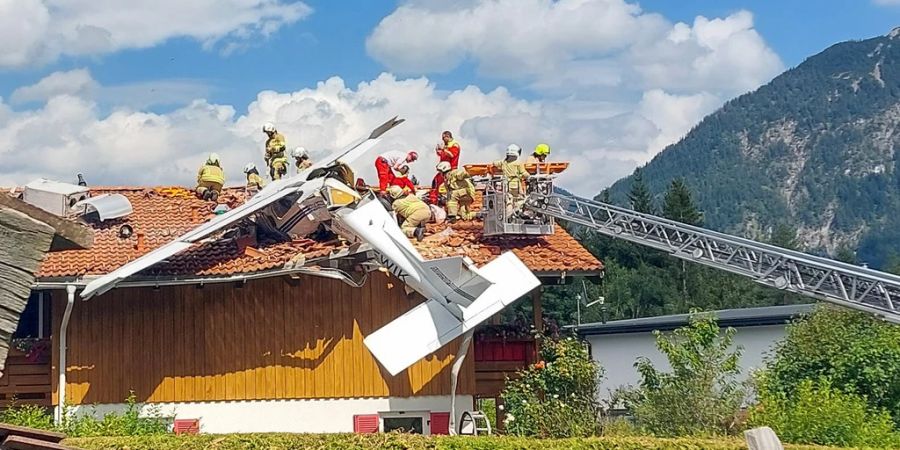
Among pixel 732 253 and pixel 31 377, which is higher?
pixel 732 253

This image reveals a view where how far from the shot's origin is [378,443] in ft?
48.6

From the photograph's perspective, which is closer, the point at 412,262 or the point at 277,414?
the point at 412,262

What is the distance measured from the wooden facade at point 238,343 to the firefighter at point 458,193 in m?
2.89

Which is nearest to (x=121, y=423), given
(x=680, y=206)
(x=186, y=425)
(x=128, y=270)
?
(x=186, y=425)

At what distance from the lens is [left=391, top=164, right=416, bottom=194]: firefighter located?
22.2 metres

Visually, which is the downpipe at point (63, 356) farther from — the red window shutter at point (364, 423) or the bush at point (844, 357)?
the bush at point (844, 357)

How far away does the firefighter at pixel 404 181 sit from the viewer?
22.2m

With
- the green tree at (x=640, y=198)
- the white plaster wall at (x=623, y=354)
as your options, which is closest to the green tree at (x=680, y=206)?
the green tree at (x=640, y=198)

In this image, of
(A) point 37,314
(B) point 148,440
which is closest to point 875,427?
(B) point 148,440

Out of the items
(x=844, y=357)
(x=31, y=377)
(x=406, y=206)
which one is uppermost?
(x=406, y=206)

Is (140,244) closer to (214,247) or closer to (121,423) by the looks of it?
(214,247)

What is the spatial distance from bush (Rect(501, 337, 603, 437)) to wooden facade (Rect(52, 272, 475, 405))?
168 cm

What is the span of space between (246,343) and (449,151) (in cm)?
558

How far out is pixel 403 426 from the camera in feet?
67.6
